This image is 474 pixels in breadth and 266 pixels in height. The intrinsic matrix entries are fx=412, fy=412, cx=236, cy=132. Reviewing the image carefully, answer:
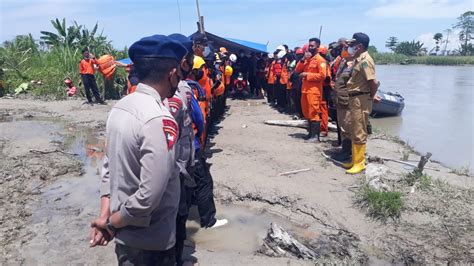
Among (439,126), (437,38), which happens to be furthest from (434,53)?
(439,126)

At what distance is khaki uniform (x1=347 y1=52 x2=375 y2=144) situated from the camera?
518cm

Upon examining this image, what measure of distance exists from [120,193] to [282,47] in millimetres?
10461

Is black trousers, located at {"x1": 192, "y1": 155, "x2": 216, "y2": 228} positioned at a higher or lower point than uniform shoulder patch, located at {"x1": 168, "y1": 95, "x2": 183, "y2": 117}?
lower

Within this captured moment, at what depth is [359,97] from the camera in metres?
5.28

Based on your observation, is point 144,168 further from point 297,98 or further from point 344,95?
point 297,98

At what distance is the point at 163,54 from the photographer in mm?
1743

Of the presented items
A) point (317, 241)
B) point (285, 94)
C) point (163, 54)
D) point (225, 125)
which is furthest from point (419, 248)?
point (285, 94)

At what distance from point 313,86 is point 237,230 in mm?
3519

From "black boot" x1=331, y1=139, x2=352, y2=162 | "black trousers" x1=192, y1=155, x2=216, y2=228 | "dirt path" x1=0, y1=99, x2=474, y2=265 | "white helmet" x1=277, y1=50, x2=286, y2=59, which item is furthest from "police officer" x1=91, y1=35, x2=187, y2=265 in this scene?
"white helmet" x1=277, y1=50, x2=286, y2=59

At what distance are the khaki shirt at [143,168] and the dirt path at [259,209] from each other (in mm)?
1723

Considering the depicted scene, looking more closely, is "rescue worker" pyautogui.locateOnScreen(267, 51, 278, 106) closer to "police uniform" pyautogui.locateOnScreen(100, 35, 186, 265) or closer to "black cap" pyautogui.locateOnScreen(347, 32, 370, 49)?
"black cap" pyautogui.locateOnScreen(347, 32, 370, 49)

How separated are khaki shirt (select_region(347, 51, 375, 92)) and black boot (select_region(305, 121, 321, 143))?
191 cm

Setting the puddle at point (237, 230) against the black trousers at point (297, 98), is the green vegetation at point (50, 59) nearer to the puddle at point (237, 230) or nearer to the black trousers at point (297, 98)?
the black trousers at point (297, 98)

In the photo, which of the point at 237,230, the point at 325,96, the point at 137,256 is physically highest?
the point at 325,96
